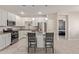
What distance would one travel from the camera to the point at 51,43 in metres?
5.07

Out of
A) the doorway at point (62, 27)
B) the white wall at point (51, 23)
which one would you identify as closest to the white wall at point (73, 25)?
the doorway at point (62, 27)

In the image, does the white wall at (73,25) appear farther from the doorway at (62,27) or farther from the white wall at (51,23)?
the white wall at (51,23)

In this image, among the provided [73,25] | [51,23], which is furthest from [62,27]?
[51,23]

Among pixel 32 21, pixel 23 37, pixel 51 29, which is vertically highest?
pixel 32 21

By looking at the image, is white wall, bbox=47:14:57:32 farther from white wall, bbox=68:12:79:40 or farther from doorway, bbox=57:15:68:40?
white wall, bbox=68:12:79:40

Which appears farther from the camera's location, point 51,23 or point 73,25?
point 51,23

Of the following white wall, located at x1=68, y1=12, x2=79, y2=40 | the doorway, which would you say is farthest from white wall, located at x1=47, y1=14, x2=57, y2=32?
white wall, located at x1=68, y1=12, x2=79, y2=40

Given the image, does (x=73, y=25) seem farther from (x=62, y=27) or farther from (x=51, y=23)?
(x=51, y=23)

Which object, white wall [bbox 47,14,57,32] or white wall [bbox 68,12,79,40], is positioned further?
white wall [bbox 47,14,57,32]

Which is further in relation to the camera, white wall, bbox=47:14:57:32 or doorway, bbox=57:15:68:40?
white wall, bbox=47:14:57:32

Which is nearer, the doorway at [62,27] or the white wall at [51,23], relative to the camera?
the doorway at [62,27]
